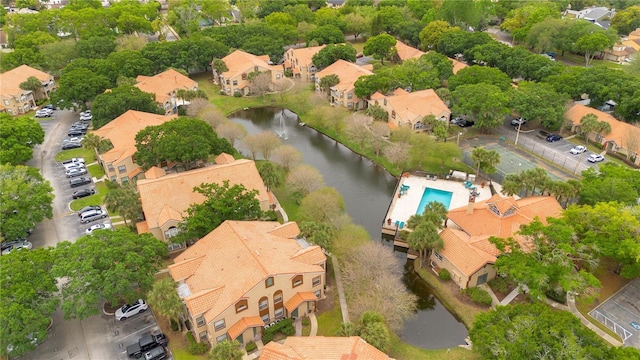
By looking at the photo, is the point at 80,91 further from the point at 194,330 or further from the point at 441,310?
the point at 441,310

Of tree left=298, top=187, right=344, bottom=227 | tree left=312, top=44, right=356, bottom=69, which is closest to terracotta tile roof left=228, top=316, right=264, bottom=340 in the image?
tree left=298, top=187, right=344, bottom=227

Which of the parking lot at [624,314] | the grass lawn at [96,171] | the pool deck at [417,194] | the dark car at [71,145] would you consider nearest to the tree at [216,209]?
the pool deck at [417,194]

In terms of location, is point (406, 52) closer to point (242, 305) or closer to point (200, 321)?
point (242, 305)

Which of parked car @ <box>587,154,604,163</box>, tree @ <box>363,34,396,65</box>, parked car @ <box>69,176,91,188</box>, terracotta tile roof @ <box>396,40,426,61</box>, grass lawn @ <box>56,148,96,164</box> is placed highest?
tree @ <box>363,34,396,65</box>

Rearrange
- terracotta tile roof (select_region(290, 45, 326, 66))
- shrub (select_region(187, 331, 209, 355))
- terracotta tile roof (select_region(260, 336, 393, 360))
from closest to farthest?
terracotta tile roof (select_region(260, 336, 393, 360))
shrub (select_region(187, 331, 209, 355))
terracotta tile roof (select_region(290, 45, 326, 66))

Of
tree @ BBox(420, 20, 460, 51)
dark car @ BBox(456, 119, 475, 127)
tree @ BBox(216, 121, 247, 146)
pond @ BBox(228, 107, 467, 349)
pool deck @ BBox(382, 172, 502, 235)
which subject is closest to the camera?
pond @ BBox(228, 107, 467, 349)

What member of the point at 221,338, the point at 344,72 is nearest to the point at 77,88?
the point at 344,72

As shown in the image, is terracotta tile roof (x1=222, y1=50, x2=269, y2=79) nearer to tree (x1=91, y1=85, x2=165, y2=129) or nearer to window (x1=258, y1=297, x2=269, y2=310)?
tree (x1=91, y1=85, x2=165, y2=129)
